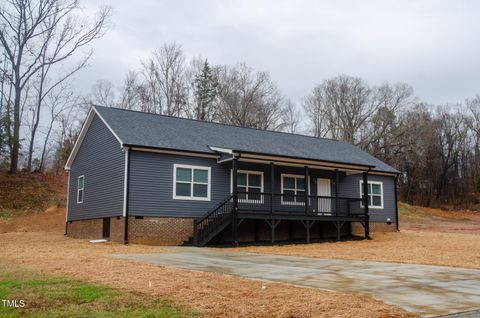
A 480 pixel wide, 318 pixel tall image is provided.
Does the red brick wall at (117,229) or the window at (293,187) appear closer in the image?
the red brick wall at (117,229)

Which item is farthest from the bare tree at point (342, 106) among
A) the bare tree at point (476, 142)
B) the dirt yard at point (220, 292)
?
the dirt yard at point (220, 292)

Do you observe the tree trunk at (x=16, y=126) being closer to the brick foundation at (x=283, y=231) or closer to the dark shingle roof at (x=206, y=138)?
the dark shingle roof at (x=206, y=138)

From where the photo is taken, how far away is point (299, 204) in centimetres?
2412

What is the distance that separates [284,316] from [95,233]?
58.0ft

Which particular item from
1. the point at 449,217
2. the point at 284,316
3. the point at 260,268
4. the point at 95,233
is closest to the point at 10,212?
the point at 95,233

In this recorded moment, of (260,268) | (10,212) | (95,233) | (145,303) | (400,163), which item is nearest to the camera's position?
(145,303)

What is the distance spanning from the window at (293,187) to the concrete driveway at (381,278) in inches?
374

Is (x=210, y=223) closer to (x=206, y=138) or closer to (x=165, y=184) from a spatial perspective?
(x=165, y=184)

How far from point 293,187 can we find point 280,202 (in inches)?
52.7

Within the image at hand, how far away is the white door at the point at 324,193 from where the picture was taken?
2441 centimetres

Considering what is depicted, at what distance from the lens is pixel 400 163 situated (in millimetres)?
54312

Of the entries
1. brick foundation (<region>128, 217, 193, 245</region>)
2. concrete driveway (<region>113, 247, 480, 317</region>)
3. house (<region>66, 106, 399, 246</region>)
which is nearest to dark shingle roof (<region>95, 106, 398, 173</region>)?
house (<region>66, 106, 399, 246</region>)

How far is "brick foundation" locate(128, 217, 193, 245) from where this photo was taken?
19.8m

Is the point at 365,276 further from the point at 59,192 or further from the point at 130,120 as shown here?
the point at 59,192
